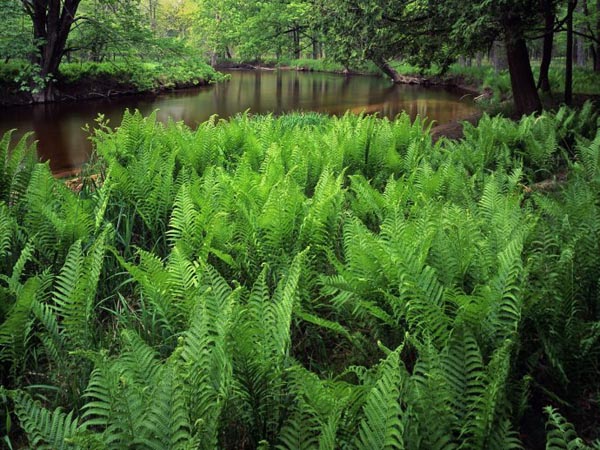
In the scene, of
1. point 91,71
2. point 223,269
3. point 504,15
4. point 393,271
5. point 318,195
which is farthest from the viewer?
point 91,71

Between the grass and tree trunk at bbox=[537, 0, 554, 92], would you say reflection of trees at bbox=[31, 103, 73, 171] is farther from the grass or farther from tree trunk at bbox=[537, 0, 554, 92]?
tree trunk at bbox=[537, 0, 554, 92]

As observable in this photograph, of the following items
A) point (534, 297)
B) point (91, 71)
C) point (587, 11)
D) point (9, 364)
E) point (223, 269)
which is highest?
point (587, 11)

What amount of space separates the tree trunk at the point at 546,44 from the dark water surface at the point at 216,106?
3180 mm

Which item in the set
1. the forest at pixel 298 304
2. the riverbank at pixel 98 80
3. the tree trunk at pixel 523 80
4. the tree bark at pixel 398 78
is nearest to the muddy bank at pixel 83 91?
the riverbank at pixel 98 80

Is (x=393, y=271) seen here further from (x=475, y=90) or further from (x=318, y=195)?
(x=475, y=90)

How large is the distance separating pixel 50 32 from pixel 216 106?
6326 mm

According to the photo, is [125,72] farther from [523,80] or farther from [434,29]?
[523,80]

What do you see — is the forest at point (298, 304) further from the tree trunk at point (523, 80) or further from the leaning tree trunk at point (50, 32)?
the leaning tree trunk at point (50, 32)

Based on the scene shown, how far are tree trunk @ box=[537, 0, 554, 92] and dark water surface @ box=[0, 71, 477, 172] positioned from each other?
3.18 m

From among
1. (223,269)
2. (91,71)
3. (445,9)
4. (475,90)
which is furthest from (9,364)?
(475,90)

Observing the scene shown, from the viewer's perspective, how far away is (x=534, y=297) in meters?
2.21

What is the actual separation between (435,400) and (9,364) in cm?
200

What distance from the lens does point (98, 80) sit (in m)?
21.7

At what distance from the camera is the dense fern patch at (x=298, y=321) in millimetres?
1678
